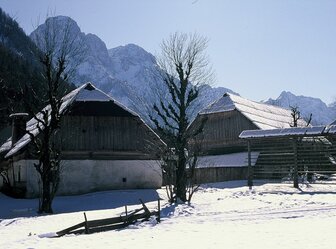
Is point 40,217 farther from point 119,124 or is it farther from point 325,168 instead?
point 325,168

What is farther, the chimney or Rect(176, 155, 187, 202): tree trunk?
the chimney

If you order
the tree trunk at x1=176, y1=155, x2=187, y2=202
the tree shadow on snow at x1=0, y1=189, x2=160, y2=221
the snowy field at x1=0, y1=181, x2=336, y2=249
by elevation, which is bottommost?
the tree shadow on snow at x1=0, y1=189, x2=160, y2=221

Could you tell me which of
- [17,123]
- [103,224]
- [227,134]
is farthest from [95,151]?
[227,134]

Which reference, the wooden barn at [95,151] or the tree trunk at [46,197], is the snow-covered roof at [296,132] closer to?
the wooden barn at [95,151]

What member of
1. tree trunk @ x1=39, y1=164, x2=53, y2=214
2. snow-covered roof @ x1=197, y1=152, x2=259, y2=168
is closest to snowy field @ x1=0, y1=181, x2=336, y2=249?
tree trunk @ x1=39, y1=164, x2=53, y2=214

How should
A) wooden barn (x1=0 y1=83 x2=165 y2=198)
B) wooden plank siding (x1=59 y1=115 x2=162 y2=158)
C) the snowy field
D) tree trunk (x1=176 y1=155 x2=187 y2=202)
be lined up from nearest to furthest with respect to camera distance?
the snowy field < tree trunk (x1=176 y1=155 x2=187 y2=202) < wooden barn (x1=0 y1=83 x2=165 y2=198) < wooden plank siding (x1=59 y1=115 x2=162 y2=158)

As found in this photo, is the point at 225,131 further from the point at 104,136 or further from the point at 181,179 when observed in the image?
the point at 181,179

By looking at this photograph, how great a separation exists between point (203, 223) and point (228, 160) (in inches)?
844

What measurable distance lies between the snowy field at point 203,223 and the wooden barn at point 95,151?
218 cm

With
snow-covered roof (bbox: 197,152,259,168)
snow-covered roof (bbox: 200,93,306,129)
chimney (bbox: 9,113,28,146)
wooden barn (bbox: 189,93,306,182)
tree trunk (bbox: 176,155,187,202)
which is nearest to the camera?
tree trunk (bbox: 176,155,187,202)

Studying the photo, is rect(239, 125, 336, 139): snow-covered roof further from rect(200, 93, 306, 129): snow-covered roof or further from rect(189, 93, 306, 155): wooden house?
rect(200, 93, 306, 129): snow-covered roof

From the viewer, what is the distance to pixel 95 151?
25.3m

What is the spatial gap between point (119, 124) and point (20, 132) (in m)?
7.40

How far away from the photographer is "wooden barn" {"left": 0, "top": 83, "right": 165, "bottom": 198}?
24.3 m
